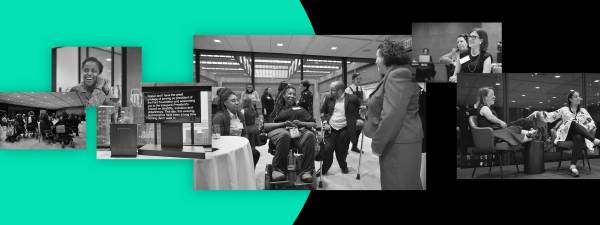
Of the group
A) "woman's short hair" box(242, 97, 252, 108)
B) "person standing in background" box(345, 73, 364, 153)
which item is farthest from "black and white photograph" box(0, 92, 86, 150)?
"person standing in background" box(345, 73, 364, 153)

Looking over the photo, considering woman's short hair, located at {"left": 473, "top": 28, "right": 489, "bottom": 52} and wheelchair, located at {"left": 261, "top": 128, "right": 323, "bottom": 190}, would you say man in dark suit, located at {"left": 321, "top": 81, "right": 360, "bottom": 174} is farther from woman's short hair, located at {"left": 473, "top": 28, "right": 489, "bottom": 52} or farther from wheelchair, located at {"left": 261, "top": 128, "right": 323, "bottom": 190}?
woman's short hair, located at {"left": 473, "top": 28, "right": 489, "bottom": 52}

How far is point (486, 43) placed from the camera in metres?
2.74

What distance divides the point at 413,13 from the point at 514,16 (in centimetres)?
83

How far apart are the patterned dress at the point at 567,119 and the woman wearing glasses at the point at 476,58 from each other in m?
0.67

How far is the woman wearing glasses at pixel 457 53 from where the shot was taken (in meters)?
2.73

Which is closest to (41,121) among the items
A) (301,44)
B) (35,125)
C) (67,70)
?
(35,125)

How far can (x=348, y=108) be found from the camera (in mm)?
2826

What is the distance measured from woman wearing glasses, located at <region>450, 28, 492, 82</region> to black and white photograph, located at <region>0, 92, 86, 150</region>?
10.1ft

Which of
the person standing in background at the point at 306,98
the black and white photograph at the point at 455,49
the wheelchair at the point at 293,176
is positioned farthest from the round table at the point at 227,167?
the black and white photograph at the point at 455,49

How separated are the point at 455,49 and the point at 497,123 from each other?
2.36ft

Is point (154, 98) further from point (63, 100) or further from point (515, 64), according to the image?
point (515, 64)

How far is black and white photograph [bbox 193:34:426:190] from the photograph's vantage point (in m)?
2.71

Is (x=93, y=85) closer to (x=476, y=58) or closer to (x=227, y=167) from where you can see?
(x=227, y=167)

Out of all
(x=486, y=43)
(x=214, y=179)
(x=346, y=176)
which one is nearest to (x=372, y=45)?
(x=486, y=43)
